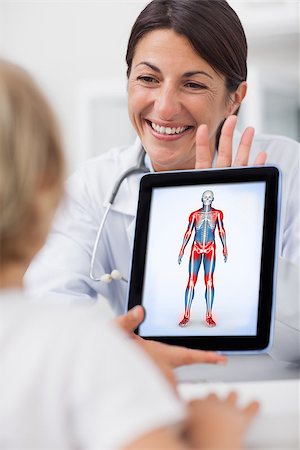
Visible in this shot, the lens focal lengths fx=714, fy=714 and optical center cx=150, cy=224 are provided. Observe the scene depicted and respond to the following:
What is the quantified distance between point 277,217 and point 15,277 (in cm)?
44

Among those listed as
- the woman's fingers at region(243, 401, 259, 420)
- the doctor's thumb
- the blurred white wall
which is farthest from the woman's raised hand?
the blurred white wall

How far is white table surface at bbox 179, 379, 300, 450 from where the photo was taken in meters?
0.62

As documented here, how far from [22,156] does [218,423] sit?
264 millimetres

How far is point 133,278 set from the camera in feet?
3.08

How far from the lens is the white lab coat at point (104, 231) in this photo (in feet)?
3.62

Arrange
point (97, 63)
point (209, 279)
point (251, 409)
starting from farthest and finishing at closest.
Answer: point (97, 63)
point (209, 279)
point (251, 409)

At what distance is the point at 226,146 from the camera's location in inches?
41.2

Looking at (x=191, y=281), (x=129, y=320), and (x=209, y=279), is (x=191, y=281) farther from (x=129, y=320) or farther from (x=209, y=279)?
(x=129, y=320)

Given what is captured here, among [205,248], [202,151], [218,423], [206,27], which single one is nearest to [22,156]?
[218,423]

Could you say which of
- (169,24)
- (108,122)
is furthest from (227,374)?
(108,122)

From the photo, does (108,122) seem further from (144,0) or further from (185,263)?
(185,263)

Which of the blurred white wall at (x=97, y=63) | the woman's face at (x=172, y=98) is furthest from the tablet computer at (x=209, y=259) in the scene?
the blurred white wall at (x=97, y=63)

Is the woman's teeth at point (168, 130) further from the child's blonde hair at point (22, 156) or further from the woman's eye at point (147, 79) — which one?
the child's blonde hair at point (22, 156)

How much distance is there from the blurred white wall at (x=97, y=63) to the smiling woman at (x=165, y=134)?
215cm
